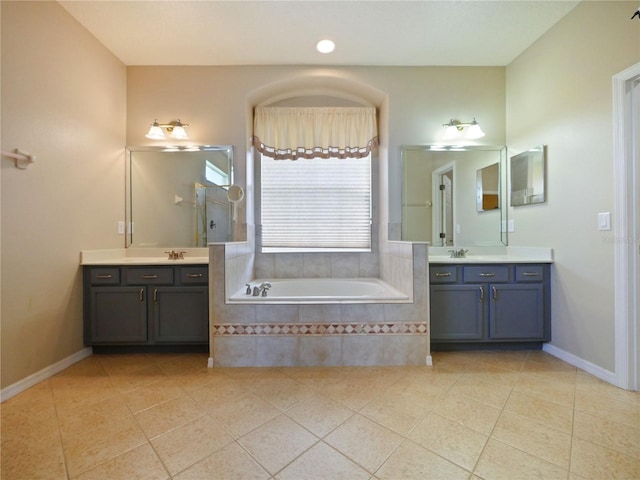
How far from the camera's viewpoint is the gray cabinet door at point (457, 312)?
7.23 ft

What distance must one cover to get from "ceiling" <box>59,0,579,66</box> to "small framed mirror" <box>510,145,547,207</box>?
1.01m

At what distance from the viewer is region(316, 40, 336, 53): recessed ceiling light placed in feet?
7.60

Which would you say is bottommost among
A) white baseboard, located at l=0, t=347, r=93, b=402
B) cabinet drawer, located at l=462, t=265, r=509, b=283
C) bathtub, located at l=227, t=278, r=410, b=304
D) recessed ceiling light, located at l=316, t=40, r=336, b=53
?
white baseboard, located at l=0, t=347, r=93, b=402

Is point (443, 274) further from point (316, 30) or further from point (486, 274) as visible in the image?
point (316, 30)

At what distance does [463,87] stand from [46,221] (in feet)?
12.6

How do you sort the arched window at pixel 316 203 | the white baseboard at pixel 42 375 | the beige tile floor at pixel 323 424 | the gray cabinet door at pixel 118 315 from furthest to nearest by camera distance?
the arched window at pixel 316 203
the gray cabinet door at pixel 118 315
the white baseboard at pixel 42 375
the beige tile floor at pixel 323 424

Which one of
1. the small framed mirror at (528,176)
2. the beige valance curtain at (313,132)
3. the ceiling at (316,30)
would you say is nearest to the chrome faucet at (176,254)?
the beige valance curtain at (313,132)

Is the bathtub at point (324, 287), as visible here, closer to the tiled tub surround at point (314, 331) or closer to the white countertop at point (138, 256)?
the tiled tub surround at point (314, 331)

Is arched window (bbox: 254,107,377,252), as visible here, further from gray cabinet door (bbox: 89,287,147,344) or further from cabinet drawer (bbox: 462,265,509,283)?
gray cabinet door (bbox: 89,287,147,344)

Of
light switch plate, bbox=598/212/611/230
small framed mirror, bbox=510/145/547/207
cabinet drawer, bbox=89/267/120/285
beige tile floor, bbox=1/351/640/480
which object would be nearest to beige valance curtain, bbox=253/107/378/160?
small framed mirror, bbox=510/145/547/207

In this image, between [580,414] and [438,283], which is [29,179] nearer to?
[438,283]

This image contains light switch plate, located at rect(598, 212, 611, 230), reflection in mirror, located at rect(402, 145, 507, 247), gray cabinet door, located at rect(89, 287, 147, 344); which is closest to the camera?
light switch plate, located at rect(598, 212, 611, 230)

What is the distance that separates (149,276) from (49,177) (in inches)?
38.6

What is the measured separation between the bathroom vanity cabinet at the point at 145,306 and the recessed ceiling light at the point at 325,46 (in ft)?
7.32
